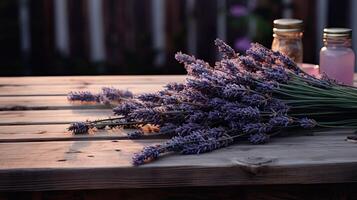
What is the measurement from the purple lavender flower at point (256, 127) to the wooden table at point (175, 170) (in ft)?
0.11

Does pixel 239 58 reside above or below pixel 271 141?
above

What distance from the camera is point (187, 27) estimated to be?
3.87 metres

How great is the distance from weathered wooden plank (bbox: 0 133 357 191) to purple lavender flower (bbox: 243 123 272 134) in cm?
5

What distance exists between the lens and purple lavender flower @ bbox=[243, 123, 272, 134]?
4.58ft

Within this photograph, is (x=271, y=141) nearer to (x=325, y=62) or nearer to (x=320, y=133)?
(x=320, y=133)

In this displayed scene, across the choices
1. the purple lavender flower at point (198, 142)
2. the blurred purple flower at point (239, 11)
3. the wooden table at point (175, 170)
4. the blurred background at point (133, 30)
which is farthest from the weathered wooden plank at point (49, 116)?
the blurred purple flower at point (239, 11)

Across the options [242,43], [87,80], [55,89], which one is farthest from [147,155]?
[242,43]

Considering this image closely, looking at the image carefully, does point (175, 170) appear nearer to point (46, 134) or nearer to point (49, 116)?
point (46, 134)

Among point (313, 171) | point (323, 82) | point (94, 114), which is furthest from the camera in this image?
point (94, 114)

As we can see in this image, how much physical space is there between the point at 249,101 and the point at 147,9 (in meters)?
2.52

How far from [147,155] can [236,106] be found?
216mm

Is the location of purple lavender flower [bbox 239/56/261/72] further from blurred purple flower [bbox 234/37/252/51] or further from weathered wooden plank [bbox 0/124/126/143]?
blurred purple flower [bbox 234/37/252/51]

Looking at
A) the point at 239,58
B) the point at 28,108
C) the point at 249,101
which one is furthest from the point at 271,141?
the point at 28,108

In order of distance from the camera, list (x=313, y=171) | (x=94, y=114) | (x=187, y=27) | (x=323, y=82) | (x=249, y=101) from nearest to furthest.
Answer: (x=313, y=171) < (x=249, y=101) < (x=323, y=82) < (x=94, y=114) < (x=187, y=27)
